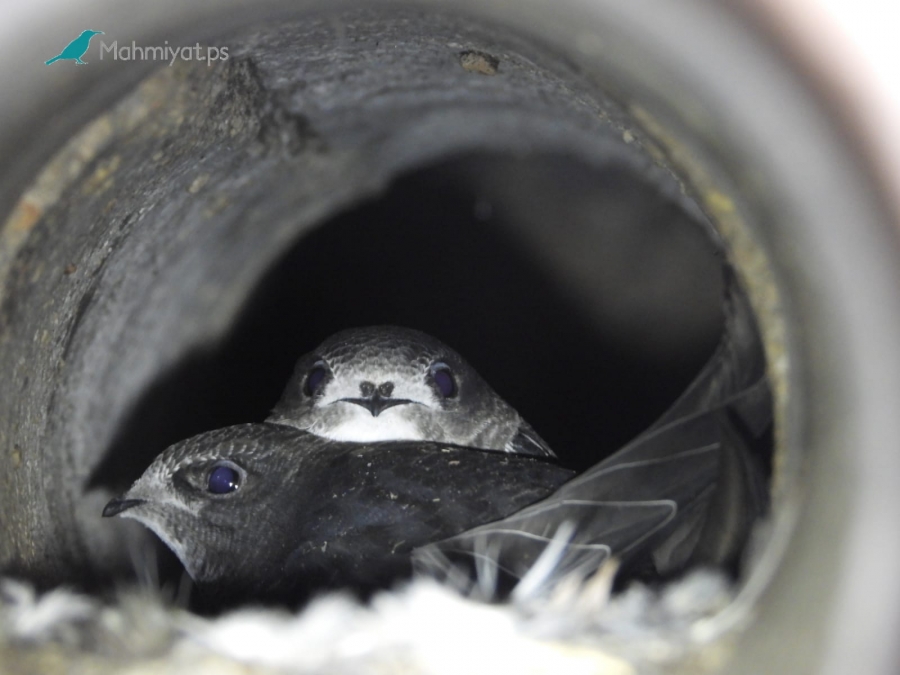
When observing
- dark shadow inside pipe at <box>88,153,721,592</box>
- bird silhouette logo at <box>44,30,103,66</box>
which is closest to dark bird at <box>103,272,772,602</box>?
dark shadow inside pipe at <box>88,153,721,592</box>

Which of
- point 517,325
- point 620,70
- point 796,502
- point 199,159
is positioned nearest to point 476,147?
point 517,325

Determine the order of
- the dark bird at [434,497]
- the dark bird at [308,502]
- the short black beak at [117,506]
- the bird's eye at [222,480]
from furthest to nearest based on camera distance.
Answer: the bird's eye at [222,480]
the short black beak at [117,506]
the dark bird at [308,502]
the dark bird at [434,497]

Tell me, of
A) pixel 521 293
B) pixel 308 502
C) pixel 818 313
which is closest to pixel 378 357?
pixel 308 502

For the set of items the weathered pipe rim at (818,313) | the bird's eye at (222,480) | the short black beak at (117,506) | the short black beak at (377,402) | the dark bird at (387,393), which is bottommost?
the weathered pipe rim at (818,313)

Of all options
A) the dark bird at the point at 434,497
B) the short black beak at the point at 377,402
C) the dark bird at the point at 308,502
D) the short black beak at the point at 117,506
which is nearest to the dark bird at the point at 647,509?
the dark bird at the point at 434,497

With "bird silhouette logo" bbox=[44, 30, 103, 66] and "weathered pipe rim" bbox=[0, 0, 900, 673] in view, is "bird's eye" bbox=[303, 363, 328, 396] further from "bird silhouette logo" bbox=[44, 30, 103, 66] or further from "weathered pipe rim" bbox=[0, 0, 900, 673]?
"weathered pipe rim" bbox=[0, 0, 900, 673]

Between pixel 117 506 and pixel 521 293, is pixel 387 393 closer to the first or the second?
pixel 117 506

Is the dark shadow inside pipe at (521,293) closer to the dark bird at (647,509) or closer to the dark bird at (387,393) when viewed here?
the dark bird at (387,393)
